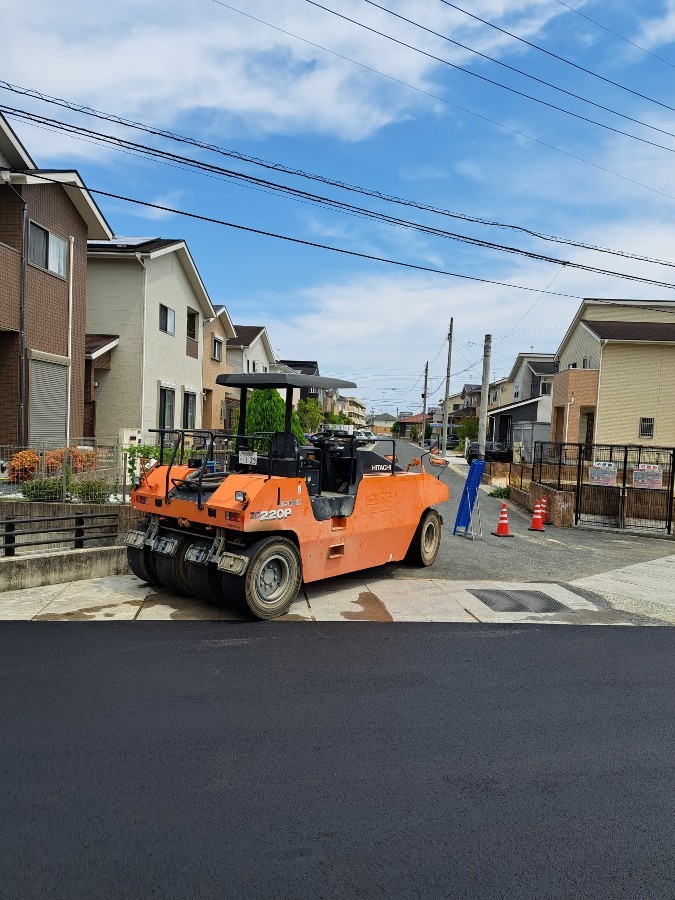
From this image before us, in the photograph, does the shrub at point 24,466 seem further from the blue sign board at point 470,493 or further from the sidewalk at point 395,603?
the blue sign board at point 470,493

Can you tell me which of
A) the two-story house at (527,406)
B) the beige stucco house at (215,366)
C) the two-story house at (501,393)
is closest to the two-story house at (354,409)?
the two-story house at (501,393)

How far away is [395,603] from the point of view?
8.32m

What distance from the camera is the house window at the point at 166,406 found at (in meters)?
23.0

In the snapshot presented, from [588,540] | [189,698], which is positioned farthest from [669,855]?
[588,540]

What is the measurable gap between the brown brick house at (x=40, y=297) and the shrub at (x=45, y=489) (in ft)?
11.8

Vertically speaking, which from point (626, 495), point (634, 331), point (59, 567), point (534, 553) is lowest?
point (534, 553)

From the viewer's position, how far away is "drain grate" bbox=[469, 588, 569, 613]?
8391 mm

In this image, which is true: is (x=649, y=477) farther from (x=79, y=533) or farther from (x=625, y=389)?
(x=625, y=389)

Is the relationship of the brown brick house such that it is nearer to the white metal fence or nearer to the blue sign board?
the white metal fence

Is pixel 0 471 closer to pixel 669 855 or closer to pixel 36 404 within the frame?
pixel 36 404

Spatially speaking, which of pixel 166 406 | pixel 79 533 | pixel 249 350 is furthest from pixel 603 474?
pixel 249 350

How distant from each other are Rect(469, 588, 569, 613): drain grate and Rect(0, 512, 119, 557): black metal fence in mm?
5459

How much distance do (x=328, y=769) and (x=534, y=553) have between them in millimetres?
9116

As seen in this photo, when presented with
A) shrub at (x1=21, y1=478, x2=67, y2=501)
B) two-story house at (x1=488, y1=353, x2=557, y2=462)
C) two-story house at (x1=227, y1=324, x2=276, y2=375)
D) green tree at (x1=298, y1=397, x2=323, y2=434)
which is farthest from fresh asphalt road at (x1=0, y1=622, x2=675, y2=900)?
green tree at (x1=298, y1=397, x2=323, y2=434)
